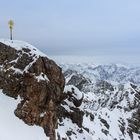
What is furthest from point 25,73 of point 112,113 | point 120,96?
point 120,96

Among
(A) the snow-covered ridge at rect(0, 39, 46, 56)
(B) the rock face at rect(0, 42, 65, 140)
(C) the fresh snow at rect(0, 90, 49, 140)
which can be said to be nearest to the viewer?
(C) the fresh snow at rect(0, 90, 49, 140)

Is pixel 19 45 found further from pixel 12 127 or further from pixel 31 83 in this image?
pixel 12 127

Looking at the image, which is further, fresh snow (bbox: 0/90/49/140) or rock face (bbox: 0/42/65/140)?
rock face (bbox: 0/42/65/140)

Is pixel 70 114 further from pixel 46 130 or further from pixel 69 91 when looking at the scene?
pixel 46 130

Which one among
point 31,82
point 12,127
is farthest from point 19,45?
point 12,127

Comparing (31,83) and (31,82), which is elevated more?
(31,82)

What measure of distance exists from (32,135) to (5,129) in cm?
385

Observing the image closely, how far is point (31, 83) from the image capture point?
56750 millimetres

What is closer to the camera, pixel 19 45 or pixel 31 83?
pixel 31 83

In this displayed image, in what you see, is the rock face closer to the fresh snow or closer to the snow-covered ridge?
the snow-covered ridge

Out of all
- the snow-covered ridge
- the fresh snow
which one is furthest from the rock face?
the fresh snow

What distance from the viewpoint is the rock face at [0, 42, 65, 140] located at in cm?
5575

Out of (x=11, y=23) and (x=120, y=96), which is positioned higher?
(x=11, y=23)

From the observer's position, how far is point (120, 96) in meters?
133
